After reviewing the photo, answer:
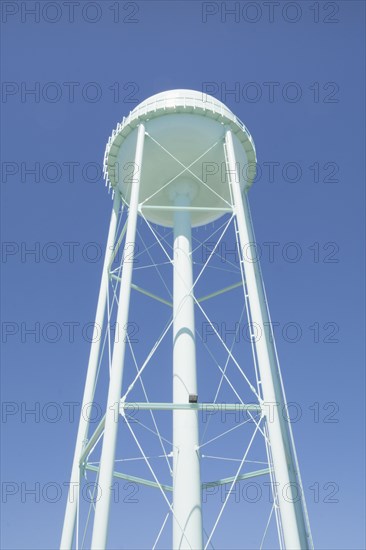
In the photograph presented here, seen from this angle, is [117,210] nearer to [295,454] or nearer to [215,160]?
[215,160]

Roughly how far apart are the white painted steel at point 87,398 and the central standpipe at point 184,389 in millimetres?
1899

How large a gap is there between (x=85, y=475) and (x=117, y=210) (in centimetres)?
757

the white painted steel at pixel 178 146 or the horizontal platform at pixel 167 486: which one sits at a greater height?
the white painted steel at pixel 178 146

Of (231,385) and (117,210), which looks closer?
(231,385)

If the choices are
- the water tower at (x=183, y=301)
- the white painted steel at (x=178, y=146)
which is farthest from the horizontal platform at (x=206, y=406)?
the white painted steel at (x=178, y=146)

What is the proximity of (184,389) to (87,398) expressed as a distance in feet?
7.93

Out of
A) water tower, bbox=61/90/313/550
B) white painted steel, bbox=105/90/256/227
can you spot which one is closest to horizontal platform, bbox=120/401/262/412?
water tower, bbox=61/90/313/550

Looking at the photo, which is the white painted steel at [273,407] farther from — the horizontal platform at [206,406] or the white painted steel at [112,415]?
the white painted steel at [112,415]

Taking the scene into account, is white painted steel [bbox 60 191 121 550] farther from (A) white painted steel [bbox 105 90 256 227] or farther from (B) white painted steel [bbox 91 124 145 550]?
(B) white painted steel [bbox 91 124 145 550]

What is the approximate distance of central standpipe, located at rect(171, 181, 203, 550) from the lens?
11992 mm

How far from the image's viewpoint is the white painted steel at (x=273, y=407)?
10.1 metres

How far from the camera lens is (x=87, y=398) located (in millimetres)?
13414

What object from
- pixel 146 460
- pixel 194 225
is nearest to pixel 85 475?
pixel 146 460

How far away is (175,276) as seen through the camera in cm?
1508
